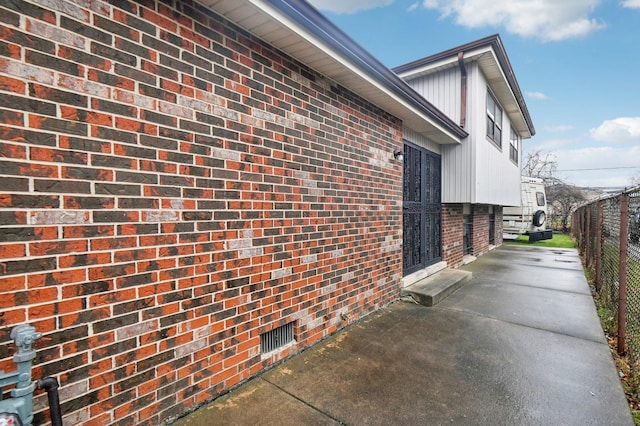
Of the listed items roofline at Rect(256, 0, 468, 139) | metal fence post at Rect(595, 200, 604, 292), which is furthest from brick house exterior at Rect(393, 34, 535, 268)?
roofline at Rect(256, 0, 468, 139)

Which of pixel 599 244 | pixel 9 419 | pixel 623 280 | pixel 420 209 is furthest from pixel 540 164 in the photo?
pixel 9 419

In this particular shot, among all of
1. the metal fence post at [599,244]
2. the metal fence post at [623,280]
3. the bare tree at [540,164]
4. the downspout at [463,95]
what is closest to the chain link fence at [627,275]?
the metal fence post at [623,280]

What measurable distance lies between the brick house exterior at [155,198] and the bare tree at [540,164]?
109 ft

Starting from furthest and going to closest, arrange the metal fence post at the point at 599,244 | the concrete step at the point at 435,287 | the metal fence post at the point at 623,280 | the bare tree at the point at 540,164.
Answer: the bare tree at the point at 540,164, the metal fence post at the point at 599,244, the concrete step at the point at 435,287, the metal fence post at the point at 623,280

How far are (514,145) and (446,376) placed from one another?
1147 centimetres

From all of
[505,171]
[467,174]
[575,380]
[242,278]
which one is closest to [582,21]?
[505,171]

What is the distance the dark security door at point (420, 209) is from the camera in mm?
5703

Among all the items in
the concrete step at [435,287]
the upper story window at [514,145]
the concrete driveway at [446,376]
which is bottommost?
the concrete driveway at [446,376]

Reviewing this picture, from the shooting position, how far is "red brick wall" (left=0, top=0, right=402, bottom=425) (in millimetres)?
1542

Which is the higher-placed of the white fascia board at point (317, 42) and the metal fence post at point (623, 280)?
the white fascia board at point (317, 42)

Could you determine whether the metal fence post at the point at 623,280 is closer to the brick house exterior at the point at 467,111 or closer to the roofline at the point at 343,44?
the roofline at the point at 343,44

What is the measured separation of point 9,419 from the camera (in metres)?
1.24

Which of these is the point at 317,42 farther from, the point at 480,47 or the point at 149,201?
the point at 480,47

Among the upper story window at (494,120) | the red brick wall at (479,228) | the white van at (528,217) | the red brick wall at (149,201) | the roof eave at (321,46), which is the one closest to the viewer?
the red brick wall at (149,201)
